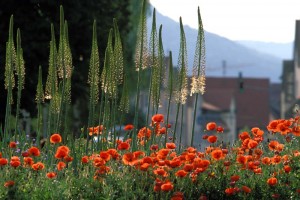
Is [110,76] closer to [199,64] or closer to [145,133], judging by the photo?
[145,133]

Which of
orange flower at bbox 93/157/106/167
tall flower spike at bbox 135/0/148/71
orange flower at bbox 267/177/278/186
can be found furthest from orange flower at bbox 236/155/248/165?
tall flower spike at bbox 135/0/148/71

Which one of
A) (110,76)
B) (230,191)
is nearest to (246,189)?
(230,191)

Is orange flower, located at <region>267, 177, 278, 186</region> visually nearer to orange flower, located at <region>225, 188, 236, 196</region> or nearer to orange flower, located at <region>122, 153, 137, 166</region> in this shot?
orange flower, located at <region>225, 188, 236, 196</region>

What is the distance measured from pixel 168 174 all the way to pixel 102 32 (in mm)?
15845

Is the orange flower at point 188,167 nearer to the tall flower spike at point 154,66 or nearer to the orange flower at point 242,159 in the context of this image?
the orange flower at point 242,159

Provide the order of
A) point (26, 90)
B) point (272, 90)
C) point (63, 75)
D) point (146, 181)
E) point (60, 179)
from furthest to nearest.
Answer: point (272, 90) → point (26, 90) → point (63, 75) → point (60, 179) → point (146, 181)

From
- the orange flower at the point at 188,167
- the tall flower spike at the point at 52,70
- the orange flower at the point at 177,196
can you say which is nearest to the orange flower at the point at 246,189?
the orange flower at the point at 188,167

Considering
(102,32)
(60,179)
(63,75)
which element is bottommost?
(60,179)

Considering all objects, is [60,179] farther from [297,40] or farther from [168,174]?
[297,40]

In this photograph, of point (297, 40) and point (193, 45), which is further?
point (297, 40)

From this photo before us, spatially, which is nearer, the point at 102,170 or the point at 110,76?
the point at 102,170

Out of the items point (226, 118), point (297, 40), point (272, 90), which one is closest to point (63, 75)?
point (297, 40)

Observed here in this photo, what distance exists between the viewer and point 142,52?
33.5ft

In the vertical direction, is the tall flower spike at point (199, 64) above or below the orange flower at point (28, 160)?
above
